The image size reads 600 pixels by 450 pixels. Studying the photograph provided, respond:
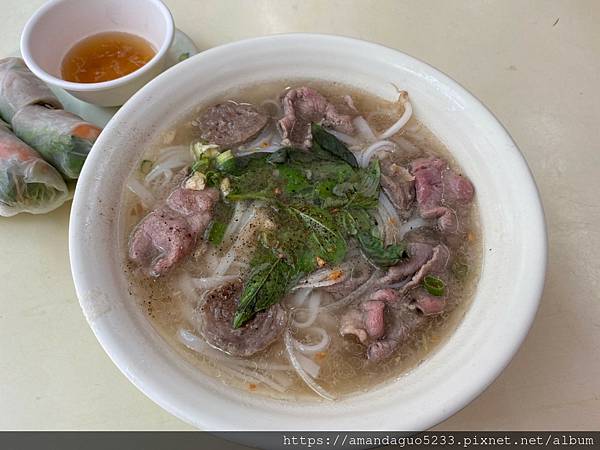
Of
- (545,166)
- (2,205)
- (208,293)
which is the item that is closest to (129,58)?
(2,205)

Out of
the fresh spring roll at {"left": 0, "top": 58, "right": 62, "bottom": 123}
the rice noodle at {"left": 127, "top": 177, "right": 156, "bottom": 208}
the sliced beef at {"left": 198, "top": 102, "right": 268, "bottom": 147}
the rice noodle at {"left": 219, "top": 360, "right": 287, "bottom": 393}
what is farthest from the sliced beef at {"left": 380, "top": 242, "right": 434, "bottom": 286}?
the fresh spring roll at {"left": 0, "top": 58, "right": 62, "bottom": 123}

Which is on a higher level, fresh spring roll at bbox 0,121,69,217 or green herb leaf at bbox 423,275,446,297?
green herb leaf at bbox 423,275,446,297

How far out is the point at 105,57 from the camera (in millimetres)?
2205

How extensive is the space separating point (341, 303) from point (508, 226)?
578 mm

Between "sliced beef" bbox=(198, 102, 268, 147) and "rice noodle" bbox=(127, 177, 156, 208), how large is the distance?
29 centimetres

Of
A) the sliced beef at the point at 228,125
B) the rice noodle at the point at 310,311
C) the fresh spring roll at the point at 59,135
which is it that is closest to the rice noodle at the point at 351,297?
the rice noodle at the point at 310,311

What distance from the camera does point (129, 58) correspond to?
2197mm

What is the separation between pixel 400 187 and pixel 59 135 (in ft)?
4.33

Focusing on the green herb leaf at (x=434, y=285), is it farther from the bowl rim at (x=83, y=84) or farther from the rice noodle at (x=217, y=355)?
the bowl rim at (x=83, y=84)

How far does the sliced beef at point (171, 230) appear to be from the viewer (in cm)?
159

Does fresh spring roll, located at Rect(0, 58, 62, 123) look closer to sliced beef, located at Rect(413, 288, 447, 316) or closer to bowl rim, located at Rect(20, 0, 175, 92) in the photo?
bowl rim, located at Rect(20, 0, 175, 92)

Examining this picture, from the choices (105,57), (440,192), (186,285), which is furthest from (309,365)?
(105,57)

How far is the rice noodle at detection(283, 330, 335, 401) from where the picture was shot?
145 centimetres

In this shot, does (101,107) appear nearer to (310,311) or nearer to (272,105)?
(272,105)
